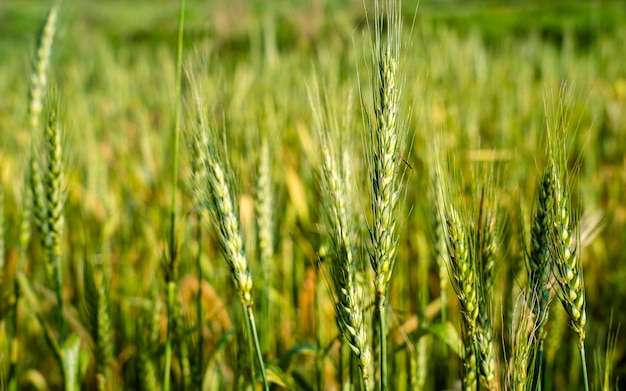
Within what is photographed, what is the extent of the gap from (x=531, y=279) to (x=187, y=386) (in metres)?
0.71

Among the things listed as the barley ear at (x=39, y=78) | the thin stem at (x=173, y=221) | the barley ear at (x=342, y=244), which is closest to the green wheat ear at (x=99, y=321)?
the thin stem at (x=173, y=221)

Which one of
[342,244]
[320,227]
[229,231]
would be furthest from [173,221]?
[320,227]

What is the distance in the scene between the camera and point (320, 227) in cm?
167

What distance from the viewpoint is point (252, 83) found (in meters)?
3.55

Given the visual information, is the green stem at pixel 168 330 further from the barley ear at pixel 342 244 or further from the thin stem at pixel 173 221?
the barley ear at pixel 342 244

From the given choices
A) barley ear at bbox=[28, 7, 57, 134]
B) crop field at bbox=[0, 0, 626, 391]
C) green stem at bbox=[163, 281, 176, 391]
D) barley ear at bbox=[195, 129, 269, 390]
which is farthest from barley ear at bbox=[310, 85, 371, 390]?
barley ear at bbox=[28, 7, 57, 134]

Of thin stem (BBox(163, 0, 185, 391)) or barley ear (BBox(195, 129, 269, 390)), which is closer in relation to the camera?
barley ear (BBox(195, 129, 269, 390))

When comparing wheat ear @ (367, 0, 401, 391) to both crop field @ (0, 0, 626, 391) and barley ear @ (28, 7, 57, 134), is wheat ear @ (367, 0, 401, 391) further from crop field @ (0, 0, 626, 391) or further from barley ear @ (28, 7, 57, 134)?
barley ear @ (28, 7, 57, 134)

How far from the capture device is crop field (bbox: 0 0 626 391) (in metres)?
0.78

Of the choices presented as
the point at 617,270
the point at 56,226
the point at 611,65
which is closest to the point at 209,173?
the point at 56,226

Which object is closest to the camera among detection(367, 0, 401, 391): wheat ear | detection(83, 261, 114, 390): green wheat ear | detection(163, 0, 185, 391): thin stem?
detection(367, 0, 401, 391): wheat ear

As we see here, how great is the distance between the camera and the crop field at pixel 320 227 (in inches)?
30.7

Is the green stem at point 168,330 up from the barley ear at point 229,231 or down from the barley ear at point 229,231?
down

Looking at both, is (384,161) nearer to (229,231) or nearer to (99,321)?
(229,231)
